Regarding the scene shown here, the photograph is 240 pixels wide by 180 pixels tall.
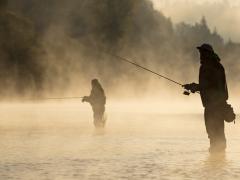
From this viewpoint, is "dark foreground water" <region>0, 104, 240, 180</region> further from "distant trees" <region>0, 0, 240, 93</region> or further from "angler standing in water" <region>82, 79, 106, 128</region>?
"distant trees" <region>0, 0, 240, 93</region>

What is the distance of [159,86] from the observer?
399 feet

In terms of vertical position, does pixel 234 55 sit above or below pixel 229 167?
above

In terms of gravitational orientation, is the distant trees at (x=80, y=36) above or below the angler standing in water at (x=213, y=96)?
above

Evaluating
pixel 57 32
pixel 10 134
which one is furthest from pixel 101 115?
pixel 57 32

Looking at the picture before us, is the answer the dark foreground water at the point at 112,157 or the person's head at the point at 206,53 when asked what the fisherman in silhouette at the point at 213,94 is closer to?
the person's head at the point at 206,53

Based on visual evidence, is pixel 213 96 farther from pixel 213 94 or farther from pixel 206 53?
pixel 206 53

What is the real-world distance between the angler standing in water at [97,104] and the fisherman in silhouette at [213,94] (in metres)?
10.2

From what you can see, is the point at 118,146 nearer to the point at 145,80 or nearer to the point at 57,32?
the point at 57,32

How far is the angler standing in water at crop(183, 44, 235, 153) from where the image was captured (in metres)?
14.8

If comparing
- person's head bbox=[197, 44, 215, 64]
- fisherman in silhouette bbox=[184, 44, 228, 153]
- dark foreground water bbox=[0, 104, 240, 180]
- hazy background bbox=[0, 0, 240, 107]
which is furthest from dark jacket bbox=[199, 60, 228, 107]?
hazy background bbox=[0, 0, 240, 107]

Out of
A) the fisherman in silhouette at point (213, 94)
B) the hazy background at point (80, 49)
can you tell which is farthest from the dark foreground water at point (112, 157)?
the hazy background at point (80, 49)

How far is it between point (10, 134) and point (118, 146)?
4.94 meters

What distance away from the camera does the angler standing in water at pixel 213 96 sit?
14.8 m

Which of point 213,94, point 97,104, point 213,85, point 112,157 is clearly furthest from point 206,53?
point 97,104
